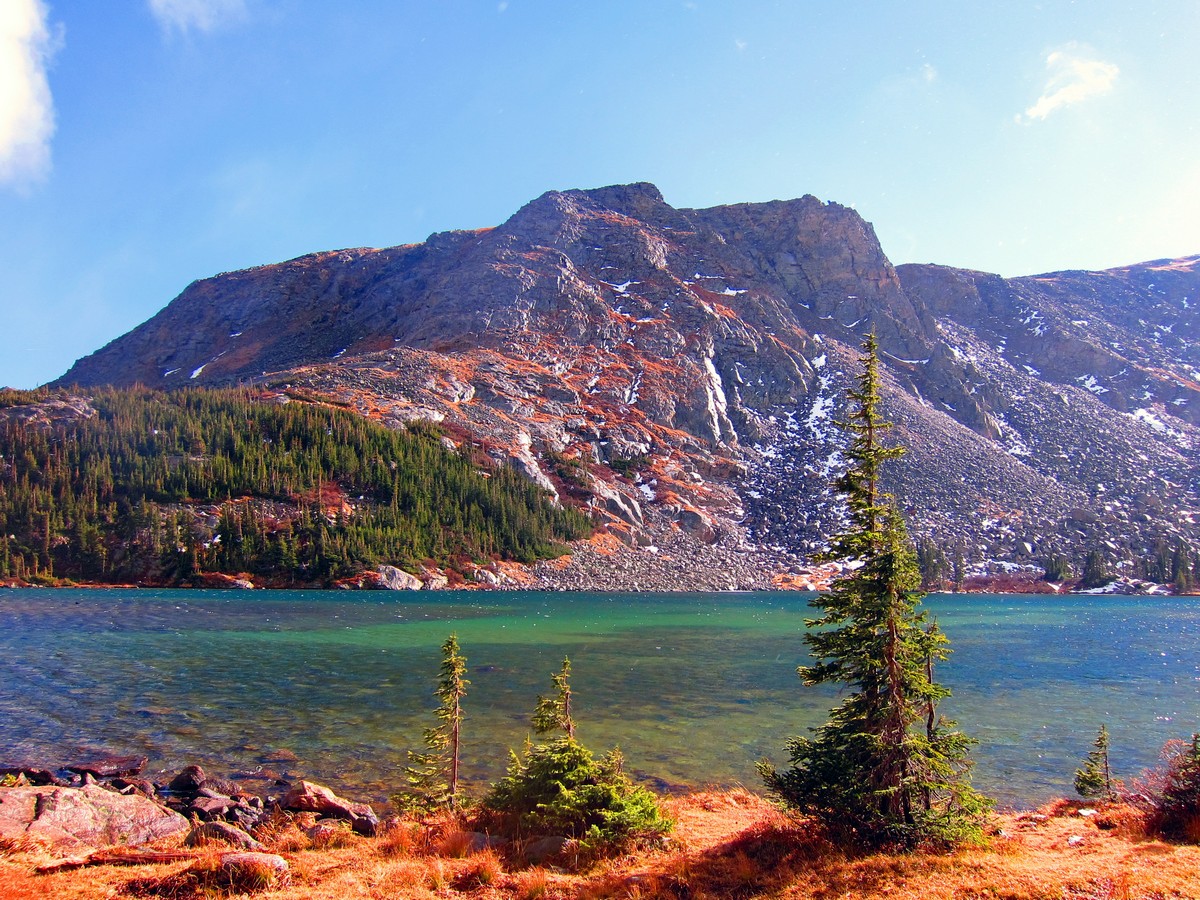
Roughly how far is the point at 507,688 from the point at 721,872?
23439 millimetres

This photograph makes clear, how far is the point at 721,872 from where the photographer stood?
10000mm

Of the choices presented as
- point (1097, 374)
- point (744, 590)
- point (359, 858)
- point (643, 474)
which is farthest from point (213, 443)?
point (1097, 374)

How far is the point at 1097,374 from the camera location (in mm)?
172875

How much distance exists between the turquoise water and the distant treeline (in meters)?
30.0

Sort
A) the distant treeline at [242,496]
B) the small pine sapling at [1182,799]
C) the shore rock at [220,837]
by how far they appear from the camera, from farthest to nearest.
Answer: the distant treeline at [242,496], the shore rock at [220,837], the small pine sapling at [1182,799]

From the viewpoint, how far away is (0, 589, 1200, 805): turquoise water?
21547 millimetres

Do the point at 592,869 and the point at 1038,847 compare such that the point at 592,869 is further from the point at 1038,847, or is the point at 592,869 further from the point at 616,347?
the point at 616,347

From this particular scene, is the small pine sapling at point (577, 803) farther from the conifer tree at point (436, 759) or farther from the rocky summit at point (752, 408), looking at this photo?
the rocky summit at point (752, 408)

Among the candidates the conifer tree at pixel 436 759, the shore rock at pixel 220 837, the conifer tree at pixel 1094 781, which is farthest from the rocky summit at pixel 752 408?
the shore rock at pixel 220 837

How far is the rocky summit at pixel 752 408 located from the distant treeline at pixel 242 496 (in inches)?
401

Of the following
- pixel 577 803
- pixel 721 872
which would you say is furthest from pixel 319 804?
pixel 721 872

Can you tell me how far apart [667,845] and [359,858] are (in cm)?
522

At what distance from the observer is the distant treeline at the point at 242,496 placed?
308 ft

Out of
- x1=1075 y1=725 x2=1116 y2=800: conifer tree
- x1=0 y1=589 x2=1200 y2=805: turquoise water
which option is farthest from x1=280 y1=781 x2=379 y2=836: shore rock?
x1=1075 y1=725 x2=1116 y2=800: conifer tree
